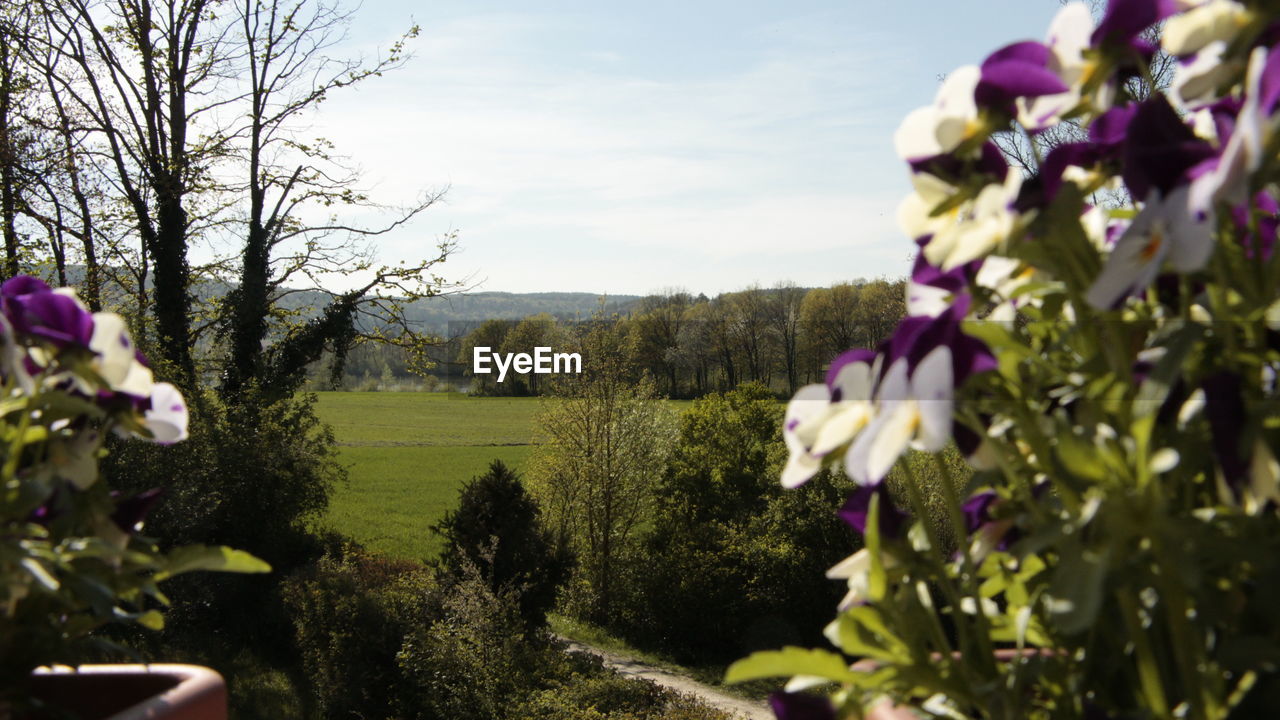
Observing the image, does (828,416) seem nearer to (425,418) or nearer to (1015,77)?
(1015,77)

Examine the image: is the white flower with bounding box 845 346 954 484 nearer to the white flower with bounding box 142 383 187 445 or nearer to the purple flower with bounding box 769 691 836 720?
the purple flower with bounding box 769 691 836 720

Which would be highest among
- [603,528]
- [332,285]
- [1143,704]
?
[332,285]

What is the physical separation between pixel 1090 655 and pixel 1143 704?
40 mm

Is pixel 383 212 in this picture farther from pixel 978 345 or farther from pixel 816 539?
pixel 978 345

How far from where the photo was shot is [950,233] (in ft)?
1.79

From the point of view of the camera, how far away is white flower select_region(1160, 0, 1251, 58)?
485 millimetres

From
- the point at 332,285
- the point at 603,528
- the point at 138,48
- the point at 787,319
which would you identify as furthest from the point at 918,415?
the point at 787,319

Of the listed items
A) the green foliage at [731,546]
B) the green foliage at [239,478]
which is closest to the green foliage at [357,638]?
the green foliage at [239,478]

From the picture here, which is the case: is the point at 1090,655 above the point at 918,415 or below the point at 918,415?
below

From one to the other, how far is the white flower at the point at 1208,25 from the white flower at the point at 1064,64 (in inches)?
2.0

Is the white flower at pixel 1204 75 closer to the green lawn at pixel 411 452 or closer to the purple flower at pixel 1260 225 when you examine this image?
the purple flower at pixel 1260 225

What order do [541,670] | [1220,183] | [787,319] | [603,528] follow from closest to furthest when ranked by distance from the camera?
[1220,183] → [541,670] → [603,528] → [787,319]

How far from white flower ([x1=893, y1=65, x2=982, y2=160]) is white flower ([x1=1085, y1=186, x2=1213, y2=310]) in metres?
0.11

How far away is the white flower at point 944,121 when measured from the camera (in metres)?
0.54
